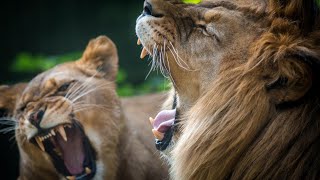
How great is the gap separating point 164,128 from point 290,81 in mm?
686

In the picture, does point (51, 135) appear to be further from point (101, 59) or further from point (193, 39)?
point (193, 39)

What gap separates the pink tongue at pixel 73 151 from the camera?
333cm

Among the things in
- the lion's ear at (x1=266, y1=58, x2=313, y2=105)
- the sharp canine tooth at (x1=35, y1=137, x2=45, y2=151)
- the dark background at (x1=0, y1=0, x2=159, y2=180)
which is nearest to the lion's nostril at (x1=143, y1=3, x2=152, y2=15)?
the lion's ear at (x1=266, y1=58, x2=313, y2=105)

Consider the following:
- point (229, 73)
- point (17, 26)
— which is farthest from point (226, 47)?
point (17, 26)

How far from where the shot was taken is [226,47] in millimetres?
2400

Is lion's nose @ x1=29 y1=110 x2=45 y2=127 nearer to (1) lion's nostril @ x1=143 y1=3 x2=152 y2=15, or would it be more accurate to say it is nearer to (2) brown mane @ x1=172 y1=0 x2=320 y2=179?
(1) lion's nostril @ x1=143 y1=3 x2=152 y2=15

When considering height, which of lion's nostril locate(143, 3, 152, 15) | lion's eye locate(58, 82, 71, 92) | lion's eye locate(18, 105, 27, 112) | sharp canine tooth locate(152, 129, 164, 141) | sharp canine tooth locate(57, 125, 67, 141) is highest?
lion's nostril locate(143, 3, 152, 15)

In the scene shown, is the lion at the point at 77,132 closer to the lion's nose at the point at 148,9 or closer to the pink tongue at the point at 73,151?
the pink tongue at the point at 73,151

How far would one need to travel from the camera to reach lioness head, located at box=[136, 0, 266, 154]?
94.2 inches

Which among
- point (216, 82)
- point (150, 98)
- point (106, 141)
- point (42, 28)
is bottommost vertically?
point (42, 28)

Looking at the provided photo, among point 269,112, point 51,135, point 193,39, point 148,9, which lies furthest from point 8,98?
point 269,112

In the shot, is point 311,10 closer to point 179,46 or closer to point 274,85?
point 274,85

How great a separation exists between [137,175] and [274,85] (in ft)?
4.75

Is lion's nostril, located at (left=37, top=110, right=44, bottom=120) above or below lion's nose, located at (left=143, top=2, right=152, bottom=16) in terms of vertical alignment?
below
